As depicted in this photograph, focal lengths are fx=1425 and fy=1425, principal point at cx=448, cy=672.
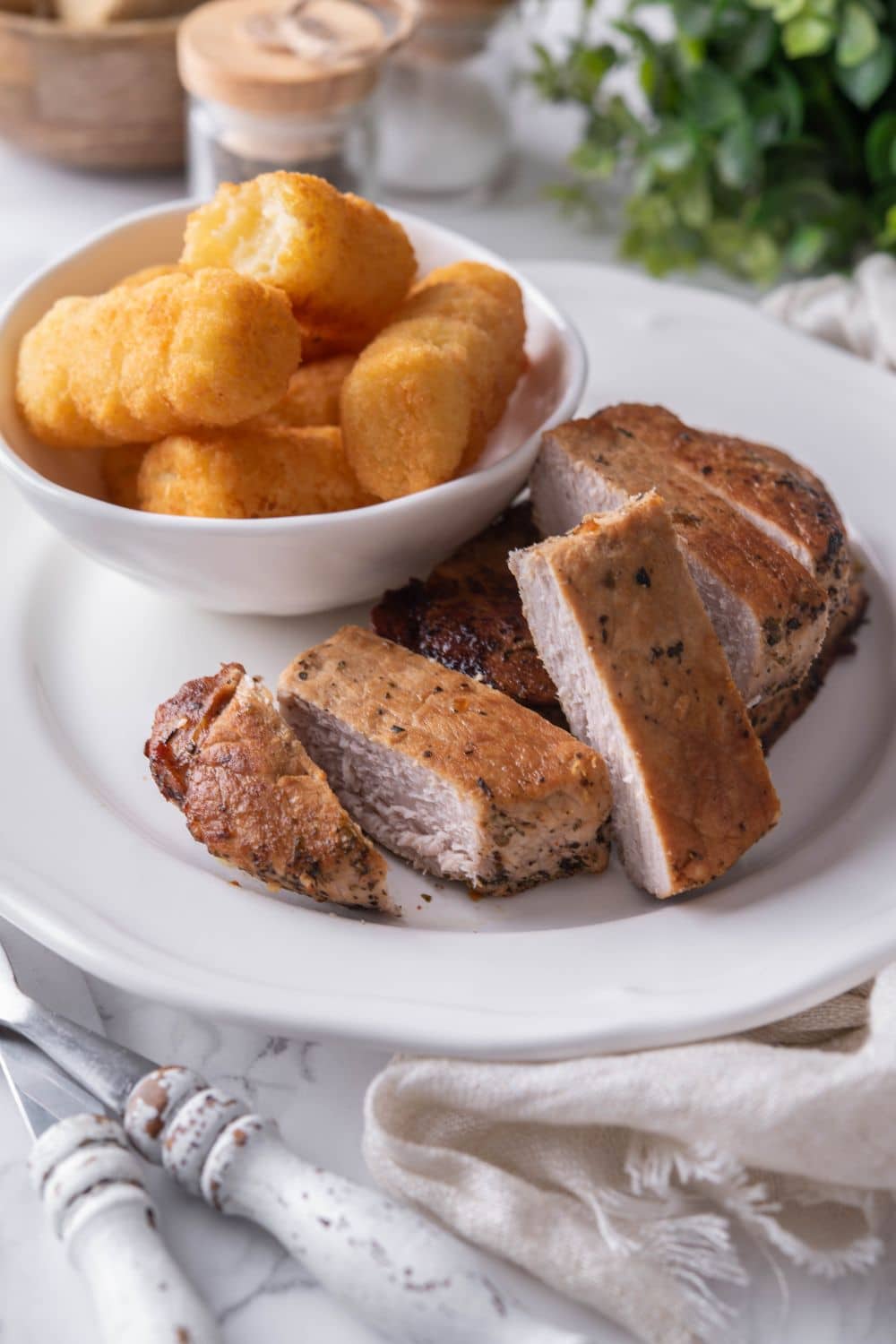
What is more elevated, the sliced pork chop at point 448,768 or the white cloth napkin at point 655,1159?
the sliced pork chop at point 448,768

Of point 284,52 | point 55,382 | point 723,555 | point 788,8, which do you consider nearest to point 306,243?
point 55,382

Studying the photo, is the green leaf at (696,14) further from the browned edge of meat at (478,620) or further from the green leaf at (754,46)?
the browned edge of meat at (478,620)

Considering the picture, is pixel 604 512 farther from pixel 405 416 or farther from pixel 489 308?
pixel 489 308

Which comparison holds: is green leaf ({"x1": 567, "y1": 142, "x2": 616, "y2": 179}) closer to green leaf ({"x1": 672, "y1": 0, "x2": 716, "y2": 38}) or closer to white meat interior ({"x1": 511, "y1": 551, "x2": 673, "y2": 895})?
green leaf ({"x1": 672, "y1": 0, "x2": 716, "y2": 38})

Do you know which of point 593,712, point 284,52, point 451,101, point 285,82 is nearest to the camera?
point 593,712

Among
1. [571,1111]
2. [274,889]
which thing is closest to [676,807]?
[571,1111]

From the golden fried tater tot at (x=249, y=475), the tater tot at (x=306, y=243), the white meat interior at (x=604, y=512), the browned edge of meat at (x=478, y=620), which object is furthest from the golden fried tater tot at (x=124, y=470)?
the white meat interior at (x=604, y=512)

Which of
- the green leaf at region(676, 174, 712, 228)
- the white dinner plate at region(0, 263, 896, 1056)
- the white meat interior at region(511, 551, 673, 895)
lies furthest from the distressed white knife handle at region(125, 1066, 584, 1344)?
the green leaf at region(676, 174, 712, 228)

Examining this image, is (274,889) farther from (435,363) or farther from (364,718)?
(435,363)
